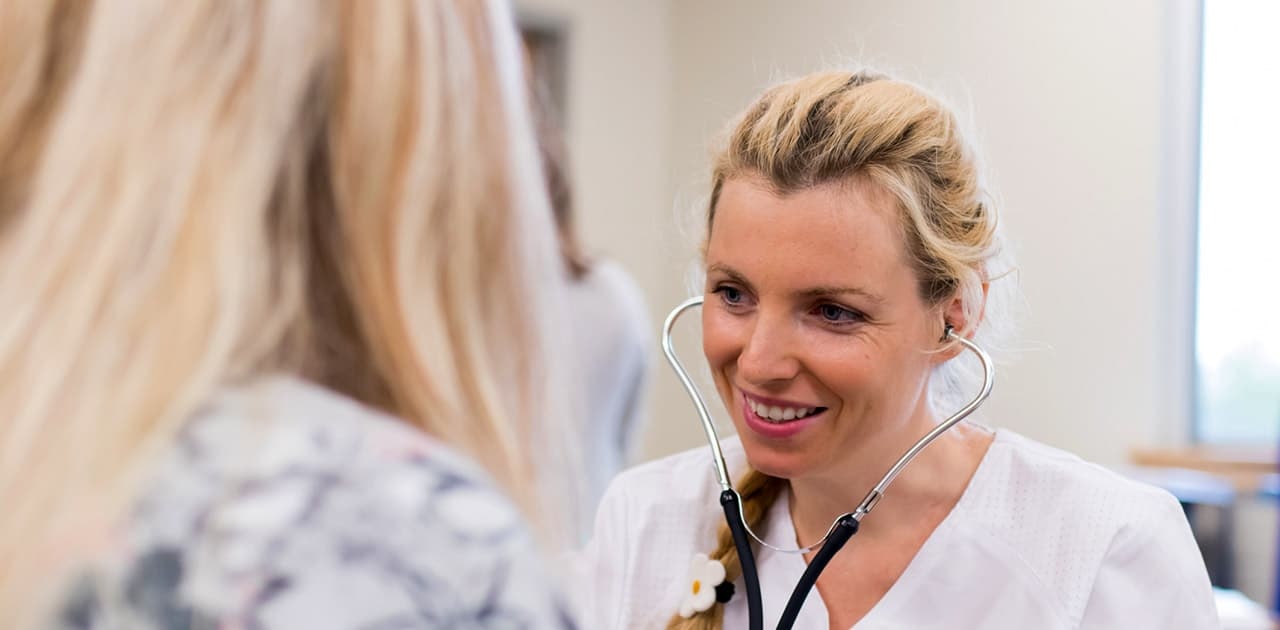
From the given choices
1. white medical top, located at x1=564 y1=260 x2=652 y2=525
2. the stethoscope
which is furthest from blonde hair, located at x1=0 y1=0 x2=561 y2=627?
white medical top, located at x1=564 y1=260 x2=652 y2=525

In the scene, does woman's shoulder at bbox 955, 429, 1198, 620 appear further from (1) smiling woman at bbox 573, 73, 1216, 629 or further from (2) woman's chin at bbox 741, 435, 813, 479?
(2) woman's chin at bbox 741, 435, 813, 479

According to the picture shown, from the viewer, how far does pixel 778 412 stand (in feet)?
4.07

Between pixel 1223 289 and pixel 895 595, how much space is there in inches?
71.5

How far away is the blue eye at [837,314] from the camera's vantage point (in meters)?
1.25

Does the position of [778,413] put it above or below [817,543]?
above

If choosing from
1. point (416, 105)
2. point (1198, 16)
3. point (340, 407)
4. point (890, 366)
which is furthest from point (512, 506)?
point (1198, 16)

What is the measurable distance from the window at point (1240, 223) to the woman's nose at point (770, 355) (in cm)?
182

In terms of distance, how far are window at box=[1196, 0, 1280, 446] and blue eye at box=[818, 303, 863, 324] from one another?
5.79 ft

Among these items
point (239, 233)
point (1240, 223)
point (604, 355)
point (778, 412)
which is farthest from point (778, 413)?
point (1240, 223)

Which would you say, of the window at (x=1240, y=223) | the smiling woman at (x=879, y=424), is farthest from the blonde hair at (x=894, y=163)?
the window at (x=1240, y=223)

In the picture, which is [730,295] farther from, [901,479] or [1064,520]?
[1064,520]

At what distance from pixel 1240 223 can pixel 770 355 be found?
1.89m

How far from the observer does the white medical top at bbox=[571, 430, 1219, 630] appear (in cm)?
120

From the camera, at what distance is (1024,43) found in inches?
100
